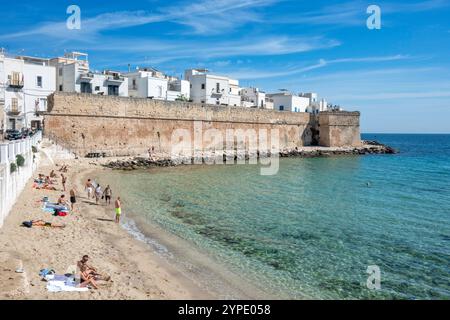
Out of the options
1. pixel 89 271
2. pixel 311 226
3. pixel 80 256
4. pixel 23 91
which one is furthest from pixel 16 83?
pixel 89 271

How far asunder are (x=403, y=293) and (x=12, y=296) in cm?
776

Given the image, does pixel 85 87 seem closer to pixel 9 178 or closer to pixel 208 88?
pixel 208 88

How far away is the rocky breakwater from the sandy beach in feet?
49.4

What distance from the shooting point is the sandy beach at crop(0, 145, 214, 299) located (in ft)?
24.3

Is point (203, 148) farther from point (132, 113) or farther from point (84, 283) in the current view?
point (84, 283)

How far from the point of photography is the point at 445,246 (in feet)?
39.9

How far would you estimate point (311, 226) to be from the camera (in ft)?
46.4

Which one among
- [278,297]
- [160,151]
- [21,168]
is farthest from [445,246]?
[160,151]

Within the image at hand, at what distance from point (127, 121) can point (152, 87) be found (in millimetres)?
8891

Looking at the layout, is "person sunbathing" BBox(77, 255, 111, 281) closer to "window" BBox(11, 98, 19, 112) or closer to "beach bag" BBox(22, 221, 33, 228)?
"beach bag" BBox(22, 221, 33, 228)

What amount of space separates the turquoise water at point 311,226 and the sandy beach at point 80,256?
1.71 metres

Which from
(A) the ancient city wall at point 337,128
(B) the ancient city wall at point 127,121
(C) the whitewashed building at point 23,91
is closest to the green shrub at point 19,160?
(C) the whitewashed building at point 23,91

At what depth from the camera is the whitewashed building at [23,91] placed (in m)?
28.5

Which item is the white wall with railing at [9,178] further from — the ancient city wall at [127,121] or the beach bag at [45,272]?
the ancient city wall at [127,121]
